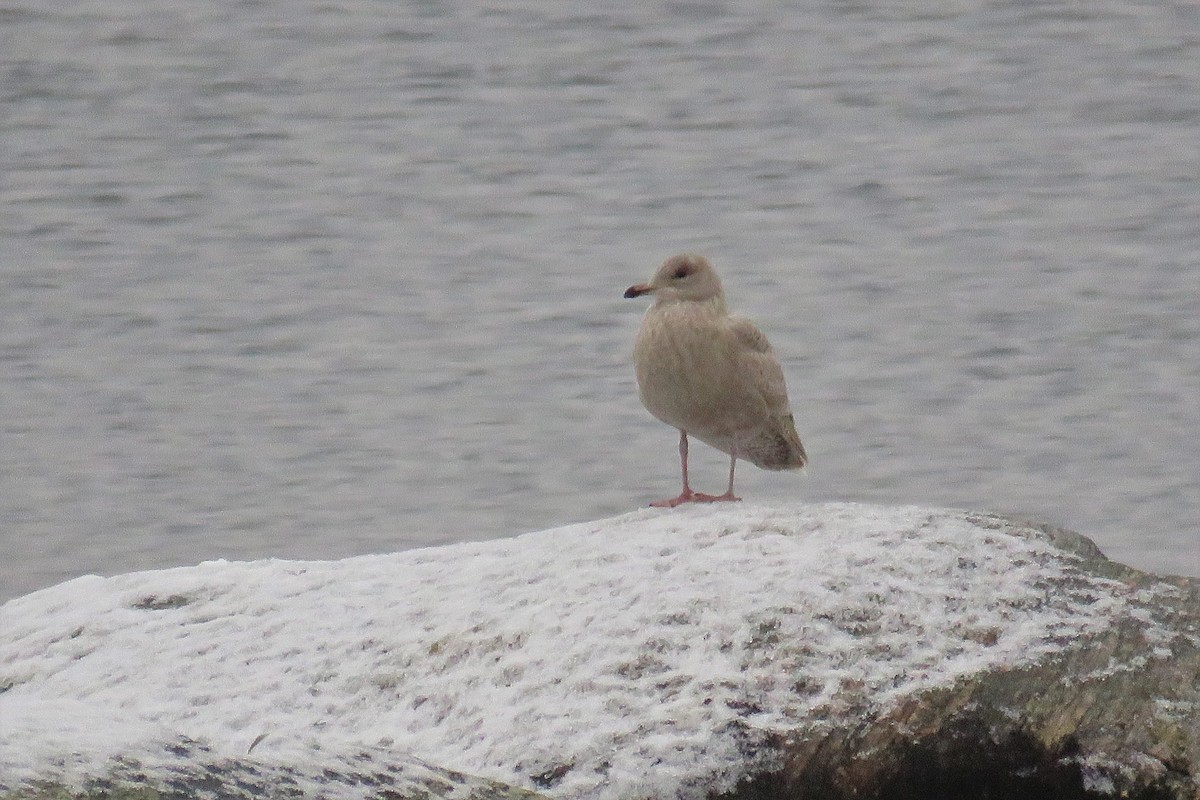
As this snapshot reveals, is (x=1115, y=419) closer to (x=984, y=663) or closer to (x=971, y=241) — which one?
(x=971, y=241)

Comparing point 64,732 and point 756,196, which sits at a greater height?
point 64,732

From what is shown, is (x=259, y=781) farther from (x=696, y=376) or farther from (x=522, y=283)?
(x=522, y=283)

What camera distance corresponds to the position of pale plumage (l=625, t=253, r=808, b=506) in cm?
662

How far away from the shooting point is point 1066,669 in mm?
5254

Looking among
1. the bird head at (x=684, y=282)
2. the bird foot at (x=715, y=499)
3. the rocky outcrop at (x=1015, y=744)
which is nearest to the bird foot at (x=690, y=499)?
the bird foot at (x=715, y=499)

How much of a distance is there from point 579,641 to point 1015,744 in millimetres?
1248

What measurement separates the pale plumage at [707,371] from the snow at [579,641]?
42cm

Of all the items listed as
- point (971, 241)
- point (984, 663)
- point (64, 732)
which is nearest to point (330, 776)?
point (64, 732)

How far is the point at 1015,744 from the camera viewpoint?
5102 mm

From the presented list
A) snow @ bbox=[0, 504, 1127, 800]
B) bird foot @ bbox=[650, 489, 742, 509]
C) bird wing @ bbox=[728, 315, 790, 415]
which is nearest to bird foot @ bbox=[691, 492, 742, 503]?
bird foot @ bbox=[650, 489, 742, 509]

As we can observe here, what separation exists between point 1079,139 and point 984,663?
15403mm

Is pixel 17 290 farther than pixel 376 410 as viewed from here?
Yes

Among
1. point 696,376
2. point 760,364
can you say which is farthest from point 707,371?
point 760,364

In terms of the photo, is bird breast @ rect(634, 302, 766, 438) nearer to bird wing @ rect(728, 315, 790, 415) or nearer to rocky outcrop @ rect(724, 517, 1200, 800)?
bird wing @ rect(728, 315, 790, 415)
